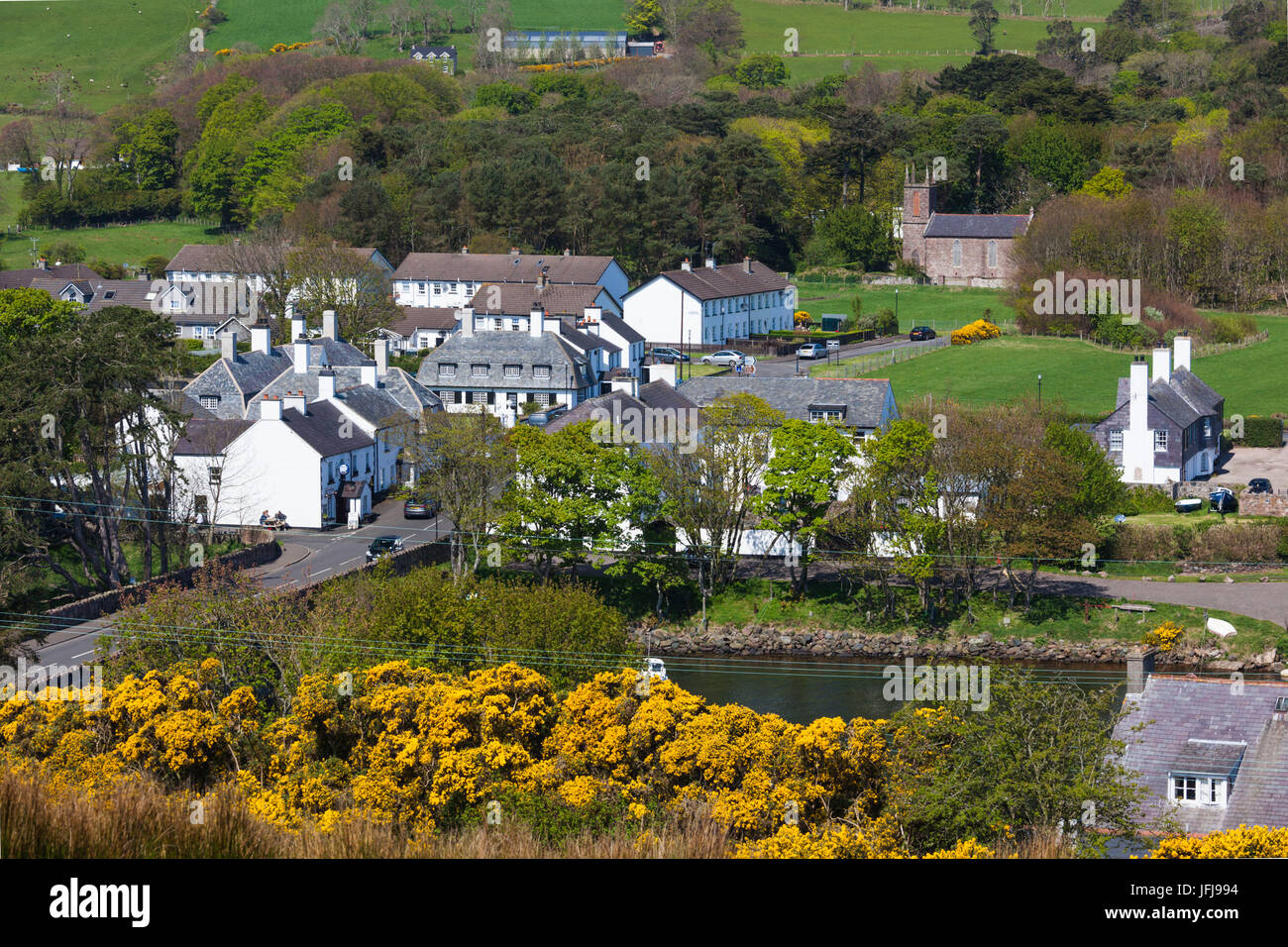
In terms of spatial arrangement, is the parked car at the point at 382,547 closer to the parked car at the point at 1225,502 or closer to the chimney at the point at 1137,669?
the chimney at the point at 1137,669

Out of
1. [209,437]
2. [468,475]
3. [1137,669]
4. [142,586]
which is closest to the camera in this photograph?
[1137,669]

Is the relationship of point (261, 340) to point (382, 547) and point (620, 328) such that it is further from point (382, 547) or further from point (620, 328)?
point (382, 547)

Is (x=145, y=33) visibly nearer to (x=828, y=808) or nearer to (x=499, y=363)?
(x=499, y=363)

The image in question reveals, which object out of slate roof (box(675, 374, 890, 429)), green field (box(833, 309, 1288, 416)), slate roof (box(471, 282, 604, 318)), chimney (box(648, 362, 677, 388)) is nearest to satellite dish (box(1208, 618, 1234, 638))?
slate roof (box(675, 374, 890, 429))

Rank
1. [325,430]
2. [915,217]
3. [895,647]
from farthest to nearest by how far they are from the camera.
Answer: [915,217]
[325,430]
[895,647]

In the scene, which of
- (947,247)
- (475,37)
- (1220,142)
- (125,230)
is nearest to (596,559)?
(947,247)

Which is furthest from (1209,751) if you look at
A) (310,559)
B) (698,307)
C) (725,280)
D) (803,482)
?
(725,280)
